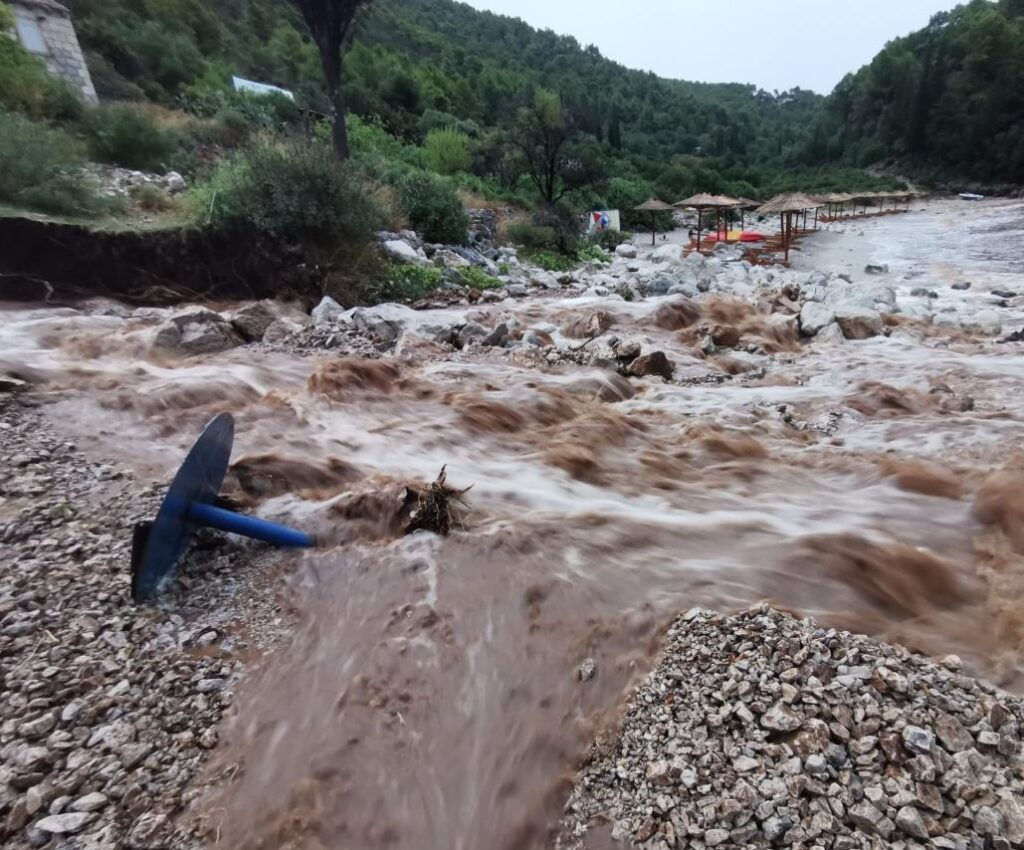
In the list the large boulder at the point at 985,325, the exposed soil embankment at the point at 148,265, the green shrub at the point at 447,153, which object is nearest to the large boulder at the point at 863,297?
the large boulder at the point at 985,325

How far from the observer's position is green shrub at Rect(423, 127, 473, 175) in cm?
2184

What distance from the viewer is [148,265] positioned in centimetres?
774

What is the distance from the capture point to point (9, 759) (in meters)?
1.82

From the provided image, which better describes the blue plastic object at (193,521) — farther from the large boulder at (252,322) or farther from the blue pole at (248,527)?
the large boulder at (252,322)

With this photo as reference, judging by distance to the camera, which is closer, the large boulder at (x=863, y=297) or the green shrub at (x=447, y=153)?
the large boulder at (x=863, y=297)

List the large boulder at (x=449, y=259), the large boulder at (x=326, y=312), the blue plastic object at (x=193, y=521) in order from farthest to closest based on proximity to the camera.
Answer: the large boulder at (x=449, y=259) → the large boulder at (x=326, y=312) → the blue plastic object at (x=193, y=521)

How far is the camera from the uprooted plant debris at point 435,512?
321cm

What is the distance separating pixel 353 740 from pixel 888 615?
2.18 m

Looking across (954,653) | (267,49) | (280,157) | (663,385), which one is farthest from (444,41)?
(954,653)

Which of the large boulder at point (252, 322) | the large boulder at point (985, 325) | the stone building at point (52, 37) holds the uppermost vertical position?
the stone building at point (52, 37)

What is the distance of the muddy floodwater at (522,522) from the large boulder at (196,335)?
0.85 ft

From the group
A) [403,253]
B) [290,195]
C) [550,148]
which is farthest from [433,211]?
[550,148]

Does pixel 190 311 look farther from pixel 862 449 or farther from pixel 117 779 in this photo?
pixel 862 449

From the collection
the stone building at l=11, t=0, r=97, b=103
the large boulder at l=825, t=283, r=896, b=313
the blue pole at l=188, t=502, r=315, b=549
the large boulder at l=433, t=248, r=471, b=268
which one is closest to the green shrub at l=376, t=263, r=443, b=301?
the large boulder at l=433, t=248, r=471, b=268
